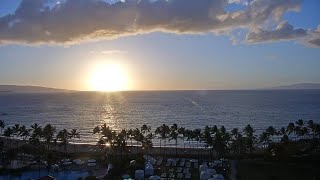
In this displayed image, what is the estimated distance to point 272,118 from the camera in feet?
484

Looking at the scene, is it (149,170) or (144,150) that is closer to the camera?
(149,170)

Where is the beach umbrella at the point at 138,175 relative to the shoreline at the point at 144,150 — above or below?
above

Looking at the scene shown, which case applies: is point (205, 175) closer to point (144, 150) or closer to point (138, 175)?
point (138, 175)

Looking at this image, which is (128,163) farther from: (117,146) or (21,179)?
(21,179)

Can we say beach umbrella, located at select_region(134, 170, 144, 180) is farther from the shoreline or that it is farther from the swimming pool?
the shoreline

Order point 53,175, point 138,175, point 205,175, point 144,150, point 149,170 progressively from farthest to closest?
point 144,150, point 53,175, point 149,170, point 138,175, point 205,175

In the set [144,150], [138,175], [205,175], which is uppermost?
[205,175]

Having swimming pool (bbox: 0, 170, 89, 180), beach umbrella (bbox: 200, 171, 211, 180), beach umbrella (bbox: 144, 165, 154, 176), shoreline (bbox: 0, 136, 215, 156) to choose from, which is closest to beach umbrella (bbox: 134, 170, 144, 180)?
beach umbrella (bbox: 144, 165, 154, 176)

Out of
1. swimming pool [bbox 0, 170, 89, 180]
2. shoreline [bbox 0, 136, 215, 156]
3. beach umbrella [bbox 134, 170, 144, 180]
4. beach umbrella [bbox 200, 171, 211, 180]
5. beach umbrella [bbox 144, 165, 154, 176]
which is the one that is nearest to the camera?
beach umbrella [bbox 200, 171, 211, 180]

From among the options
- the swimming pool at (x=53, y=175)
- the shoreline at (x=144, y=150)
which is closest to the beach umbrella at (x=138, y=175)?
the swimming pool at (x=53, y=175)

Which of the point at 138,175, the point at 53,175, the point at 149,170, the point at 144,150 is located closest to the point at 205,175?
the point at 149,170

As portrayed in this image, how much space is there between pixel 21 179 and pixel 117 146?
1804 centimetres

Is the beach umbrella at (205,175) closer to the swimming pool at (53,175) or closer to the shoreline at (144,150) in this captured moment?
the swimming pool at (53,175)

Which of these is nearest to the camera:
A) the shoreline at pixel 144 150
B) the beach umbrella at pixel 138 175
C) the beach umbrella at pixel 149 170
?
the beach umbrella at pixel 138 175
